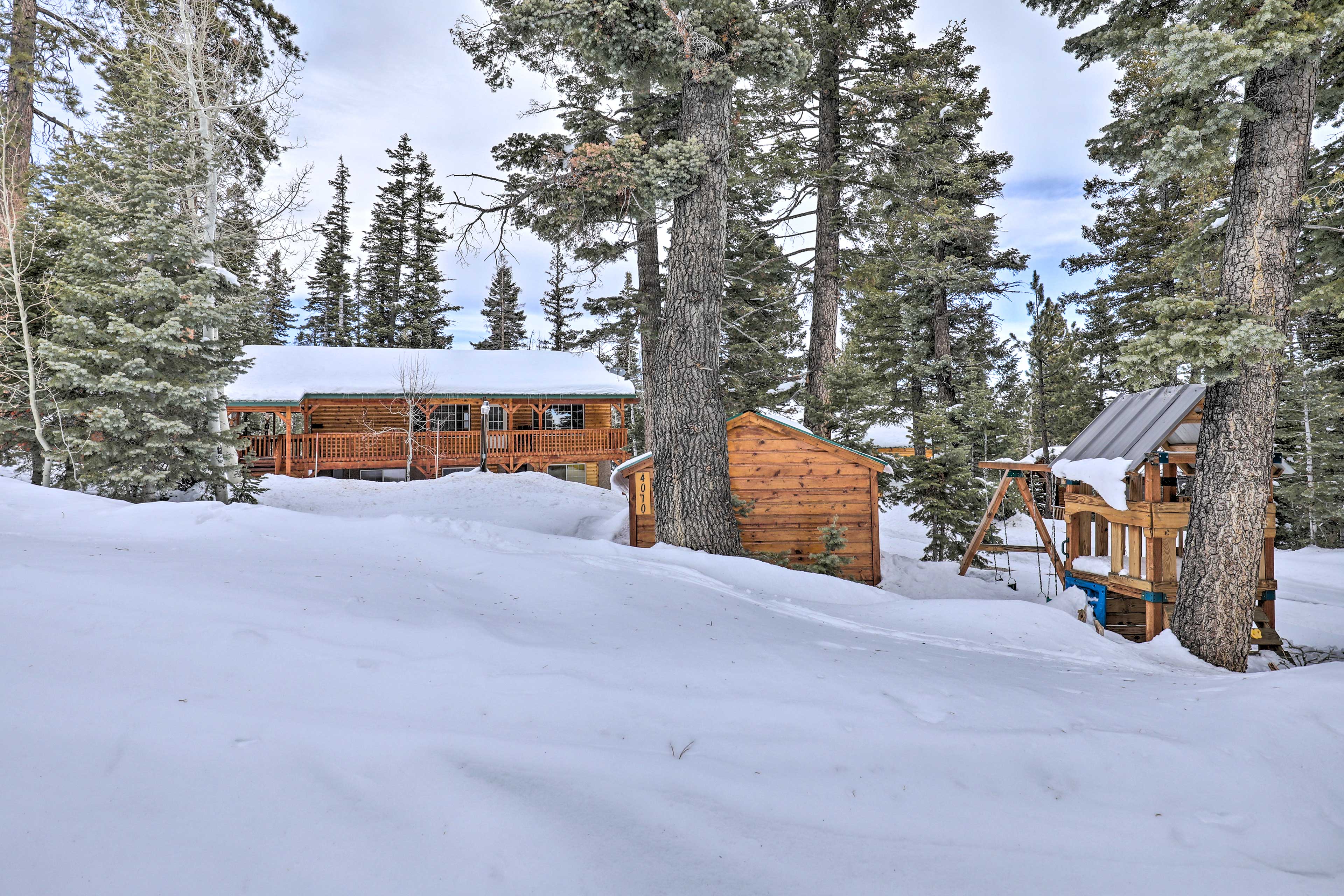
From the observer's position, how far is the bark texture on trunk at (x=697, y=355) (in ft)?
25.2

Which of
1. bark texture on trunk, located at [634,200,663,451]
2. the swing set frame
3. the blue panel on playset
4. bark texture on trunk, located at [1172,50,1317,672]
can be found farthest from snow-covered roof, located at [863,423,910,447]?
bark texture on trunk, located at [1172,50,1317,672]

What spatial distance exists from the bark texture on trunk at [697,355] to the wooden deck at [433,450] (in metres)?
14.5

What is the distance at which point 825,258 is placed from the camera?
45.4 ft

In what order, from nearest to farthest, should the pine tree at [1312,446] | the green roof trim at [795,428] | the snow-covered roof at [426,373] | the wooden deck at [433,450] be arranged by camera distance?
the green roof trim at [795,428], the pine tree at [1312,446], the wooden deck at [433,450], the snow-covered roof at [426,373]

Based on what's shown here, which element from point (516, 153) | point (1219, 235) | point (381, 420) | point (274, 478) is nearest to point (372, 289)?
point (381, 420)

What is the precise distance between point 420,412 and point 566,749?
70.7 feet

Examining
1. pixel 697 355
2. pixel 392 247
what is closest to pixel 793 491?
pixel 697 355

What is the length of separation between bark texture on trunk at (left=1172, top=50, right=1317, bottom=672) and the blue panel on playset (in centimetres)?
244

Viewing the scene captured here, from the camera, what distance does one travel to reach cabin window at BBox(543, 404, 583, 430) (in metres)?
25.5

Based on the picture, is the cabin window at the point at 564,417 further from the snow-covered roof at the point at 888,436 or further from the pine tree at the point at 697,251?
the pine tree at the point at 697,251

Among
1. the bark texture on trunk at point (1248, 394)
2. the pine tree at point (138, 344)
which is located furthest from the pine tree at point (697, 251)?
the pine tree at point (138, 344)

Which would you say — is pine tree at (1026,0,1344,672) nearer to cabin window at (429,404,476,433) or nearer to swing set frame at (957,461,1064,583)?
swing set frame at (957,461,1064,583)

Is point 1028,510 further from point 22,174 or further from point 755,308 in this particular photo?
point 22,174

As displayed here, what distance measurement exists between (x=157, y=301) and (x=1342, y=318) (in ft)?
47.9
